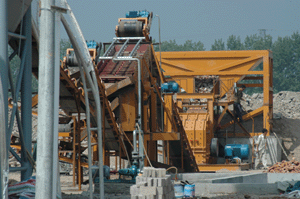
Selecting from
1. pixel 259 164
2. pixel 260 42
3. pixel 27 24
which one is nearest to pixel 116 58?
pixel 27 24

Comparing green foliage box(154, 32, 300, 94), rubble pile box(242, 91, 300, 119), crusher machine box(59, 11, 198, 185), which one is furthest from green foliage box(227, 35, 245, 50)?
crusher machine box(59, 11, 198, 185)

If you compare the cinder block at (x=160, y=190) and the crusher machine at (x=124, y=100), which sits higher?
the crusher machine at (x=124, y=100)

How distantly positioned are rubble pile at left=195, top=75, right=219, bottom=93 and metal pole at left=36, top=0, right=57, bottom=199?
883 inches

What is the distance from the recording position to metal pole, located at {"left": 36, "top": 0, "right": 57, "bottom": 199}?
6.57 metres

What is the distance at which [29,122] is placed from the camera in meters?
8.86

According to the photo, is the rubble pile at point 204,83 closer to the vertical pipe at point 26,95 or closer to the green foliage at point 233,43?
the vertical pipe at point 26,95

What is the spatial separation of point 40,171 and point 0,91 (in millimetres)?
1204

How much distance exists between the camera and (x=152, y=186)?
1029 cm

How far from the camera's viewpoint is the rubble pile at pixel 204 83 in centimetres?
2881

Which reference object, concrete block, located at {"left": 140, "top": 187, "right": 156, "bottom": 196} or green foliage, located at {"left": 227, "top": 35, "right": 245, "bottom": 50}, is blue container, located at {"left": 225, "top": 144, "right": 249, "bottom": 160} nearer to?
concrete block, located at {"left": 140, "top": 187, "right": 156, "bottom": 196}

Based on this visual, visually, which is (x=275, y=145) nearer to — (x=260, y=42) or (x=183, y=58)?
(x=183, y=58)

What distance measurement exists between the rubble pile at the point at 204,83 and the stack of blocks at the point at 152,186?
60.2ft

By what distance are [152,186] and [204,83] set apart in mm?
19376

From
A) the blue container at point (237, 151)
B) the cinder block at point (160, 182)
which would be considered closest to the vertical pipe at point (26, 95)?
the cinder block at point (160, 182)
